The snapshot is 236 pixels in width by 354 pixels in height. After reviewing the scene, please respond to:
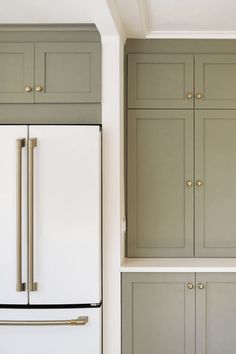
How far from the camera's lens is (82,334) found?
228 cm

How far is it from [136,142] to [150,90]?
36 centimetres

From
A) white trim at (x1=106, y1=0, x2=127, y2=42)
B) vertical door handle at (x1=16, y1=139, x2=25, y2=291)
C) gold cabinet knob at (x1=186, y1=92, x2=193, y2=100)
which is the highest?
white trim at (x1=106, y1=0, x2=127, y2=42)

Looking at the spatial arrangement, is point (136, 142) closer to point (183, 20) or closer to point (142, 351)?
point (183, 20)

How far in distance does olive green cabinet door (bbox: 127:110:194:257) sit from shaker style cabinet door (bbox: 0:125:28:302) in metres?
0.74

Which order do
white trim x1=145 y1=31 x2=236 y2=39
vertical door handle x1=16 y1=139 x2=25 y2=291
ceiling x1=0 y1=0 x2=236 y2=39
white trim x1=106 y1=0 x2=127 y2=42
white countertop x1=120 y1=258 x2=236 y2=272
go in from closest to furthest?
white trim x1=106 y1=0 x2=127 y2=42
ceiling x1=0 y1=0 x2=236 y2=39
vertical door handle x1=16 y1=139 x2=25 y2=291
white countertop x1=120 y1=258 x2=236 y2=272
white trim x1=145 y1=31 x2=236 y2=39

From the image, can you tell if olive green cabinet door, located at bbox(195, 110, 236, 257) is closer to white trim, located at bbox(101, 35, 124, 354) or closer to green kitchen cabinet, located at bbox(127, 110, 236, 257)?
green kitchen cabinet, located at bbox(127, 110, 236, 257)

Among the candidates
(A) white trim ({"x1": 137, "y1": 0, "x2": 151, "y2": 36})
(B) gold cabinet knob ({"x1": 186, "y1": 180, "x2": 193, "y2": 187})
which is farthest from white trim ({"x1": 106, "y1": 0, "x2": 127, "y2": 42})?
(B) gold cabinet knob ({"x1": 186, "y1": 180, "x2": 193, "y2": 187})

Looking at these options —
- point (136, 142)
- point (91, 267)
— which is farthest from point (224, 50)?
point (91, 267)

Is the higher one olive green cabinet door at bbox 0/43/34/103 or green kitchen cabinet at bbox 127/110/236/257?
olive green cabinet door at bbox 0/43/34/103

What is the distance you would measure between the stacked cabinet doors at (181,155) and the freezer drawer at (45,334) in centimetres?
62

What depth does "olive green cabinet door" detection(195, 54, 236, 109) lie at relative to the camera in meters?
2.62

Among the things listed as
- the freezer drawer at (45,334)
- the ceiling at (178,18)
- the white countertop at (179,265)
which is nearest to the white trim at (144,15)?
the ceiling at (178,18)

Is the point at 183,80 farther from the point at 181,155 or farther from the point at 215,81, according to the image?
the point at 181,155

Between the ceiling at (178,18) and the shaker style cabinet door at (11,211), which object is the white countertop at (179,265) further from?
the ceiling at (178,18)
